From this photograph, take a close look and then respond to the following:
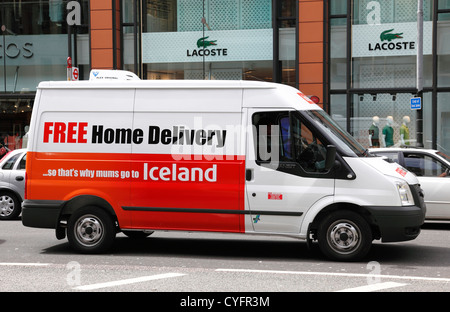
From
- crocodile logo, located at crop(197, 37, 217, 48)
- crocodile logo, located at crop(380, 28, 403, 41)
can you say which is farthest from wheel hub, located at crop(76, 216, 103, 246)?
crocodile logo, located at crop(380, 28, 403, 41)

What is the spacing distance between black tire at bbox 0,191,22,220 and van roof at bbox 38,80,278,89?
18.0 ft

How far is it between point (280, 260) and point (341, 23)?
42.7ft

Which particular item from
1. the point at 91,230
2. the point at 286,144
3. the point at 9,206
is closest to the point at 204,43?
the point at 9,206

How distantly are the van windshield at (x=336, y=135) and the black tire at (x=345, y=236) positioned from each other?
Answer: 0.76 metres

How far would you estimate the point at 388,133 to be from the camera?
1939cm

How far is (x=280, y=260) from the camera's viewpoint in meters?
8.27

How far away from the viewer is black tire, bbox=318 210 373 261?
8.00 metres

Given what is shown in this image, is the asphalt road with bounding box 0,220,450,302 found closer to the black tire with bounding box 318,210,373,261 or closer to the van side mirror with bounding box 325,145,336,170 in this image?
the black tire with bounding box 318,210,373,261

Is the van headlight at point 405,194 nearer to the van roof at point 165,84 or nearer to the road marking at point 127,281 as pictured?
the van roof at point 165,84

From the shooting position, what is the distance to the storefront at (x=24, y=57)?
21750mm

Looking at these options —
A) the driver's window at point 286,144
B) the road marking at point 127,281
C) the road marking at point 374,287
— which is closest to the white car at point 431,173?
the driver's window at point 286,144

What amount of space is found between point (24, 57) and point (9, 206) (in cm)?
948

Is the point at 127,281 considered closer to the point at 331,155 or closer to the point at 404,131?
the point at 331,155

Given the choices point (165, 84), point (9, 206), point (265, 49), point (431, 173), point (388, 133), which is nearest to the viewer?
point (165, 84)
